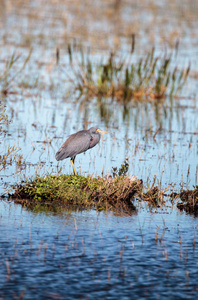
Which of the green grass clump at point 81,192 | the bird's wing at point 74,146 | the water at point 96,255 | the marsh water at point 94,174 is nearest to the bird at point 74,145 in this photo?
the bird's wing at point 74,146

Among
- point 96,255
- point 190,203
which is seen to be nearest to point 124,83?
point 190,203

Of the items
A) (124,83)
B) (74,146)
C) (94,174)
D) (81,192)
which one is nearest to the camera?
(81,192)

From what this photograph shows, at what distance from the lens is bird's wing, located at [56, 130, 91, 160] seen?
1041 centimetres

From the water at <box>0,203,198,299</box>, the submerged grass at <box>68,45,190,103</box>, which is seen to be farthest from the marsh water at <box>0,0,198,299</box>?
the submerged grass at <box>68,45,190,103</box>

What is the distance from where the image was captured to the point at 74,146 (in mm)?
10445

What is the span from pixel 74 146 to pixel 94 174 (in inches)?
29.8

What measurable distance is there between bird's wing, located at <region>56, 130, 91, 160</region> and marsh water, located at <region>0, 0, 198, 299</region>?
1.83 feet

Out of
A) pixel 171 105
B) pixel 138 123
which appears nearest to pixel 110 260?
pixel 138 123

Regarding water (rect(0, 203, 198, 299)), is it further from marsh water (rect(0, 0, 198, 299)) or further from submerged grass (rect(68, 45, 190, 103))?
submerged grass (rect(68, 45, 190, 103))

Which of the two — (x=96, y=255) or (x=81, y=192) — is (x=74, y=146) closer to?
(x=81, y=192)

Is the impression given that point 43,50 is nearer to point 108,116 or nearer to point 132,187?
point 108,116

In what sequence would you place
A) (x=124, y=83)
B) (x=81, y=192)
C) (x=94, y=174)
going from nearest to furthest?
(x=81, y=192)
(x=94, y=174)
(x=124, y=83)

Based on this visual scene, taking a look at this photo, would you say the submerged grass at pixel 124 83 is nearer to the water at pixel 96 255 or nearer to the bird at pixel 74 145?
the bird at pixel 74 145

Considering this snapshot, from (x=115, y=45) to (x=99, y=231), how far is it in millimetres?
21554
